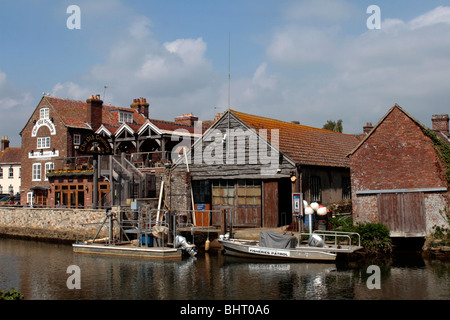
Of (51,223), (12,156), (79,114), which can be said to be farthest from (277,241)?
(12,156)

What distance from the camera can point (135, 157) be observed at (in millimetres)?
39594

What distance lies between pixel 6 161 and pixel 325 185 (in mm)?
51594

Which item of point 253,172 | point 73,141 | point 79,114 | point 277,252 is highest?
point 79,114

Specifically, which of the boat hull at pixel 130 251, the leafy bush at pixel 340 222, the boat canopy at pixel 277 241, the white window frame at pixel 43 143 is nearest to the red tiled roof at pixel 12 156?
the white window frame at pixel 43 143

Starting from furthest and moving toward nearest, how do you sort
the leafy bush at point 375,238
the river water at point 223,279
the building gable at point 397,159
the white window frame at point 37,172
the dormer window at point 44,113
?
1. the white window frame at point 37,172
2. the dormer window at point 44,113
3. the building gable at point 397,159
4. the leafy bush at point 375,238
5. the river water at point 223,279

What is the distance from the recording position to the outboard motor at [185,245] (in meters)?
24.8

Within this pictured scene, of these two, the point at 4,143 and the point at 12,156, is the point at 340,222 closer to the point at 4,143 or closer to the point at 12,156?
the point at 12,156

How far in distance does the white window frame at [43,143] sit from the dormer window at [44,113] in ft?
7.45

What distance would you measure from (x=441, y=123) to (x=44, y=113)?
39415 mm

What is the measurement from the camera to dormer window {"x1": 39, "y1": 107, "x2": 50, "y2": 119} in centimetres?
4897

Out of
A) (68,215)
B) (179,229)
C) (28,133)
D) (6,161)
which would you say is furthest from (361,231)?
(6,161)

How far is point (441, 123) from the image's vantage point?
4434 cm

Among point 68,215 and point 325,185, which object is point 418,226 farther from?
point 68,215

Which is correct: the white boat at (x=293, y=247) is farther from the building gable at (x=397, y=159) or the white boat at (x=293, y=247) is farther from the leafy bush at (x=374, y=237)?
the building gable at (x=397, y=159)
